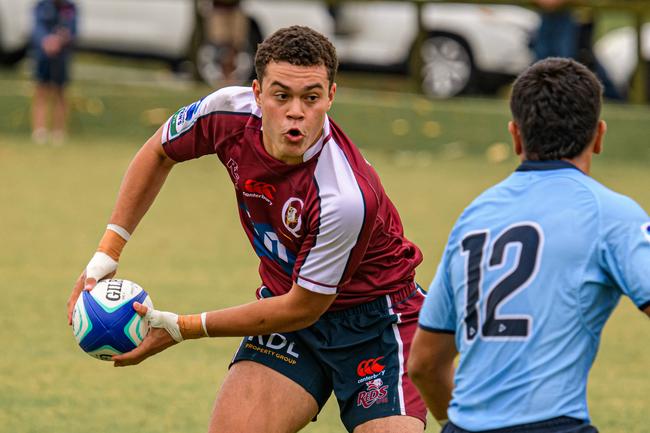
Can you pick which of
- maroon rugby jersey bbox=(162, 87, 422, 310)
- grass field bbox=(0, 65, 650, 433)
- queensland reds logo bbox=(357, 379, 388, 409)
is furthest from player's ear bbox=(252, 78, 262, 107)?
grass field bbox=(0, 65, 650, 433)

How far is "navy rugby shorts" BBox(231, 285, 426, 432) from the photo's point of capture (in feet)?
16.2

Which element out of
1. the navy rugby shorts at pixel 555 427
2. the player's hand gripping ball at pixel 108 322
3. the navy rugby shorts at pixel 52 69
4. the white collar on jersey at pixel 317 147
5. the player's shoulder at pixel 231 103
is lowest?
the navy rugby shorts at pixel 52 69

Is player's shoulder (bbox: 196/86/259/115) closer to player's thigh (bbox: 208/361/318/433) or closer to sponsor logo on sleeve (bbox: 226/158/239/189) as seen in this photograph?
sponsor logo on sleeve (bbox: 226/158/239/189)

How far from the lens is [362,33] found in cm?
1784

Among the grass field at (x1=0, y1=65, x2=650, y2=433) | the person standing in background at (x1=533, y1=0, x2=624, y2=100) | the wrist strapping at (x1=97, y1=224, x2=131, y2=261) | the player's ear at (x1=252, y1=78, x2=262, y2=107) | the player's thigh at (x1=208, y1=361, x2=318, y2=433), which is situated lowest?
the grass field at (x1=0, y1=65, x2=650, y2=433)

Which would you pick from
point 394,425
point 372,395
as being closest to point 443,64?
point 372,395

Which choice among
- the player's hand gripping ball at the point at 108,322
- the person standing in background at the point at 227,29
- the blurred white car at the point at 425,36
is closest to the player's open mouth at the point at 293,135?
the player's hand gripping ball at the point at 108,322

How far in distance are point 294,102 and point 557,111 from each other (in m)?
1.32

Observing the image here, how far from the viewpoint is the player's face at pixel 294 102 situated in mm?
4609

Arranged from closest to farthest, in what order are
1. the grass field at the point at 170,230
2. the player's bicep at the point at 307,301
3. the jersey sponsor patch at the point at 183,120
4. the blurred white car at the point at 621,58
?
1. the player's bicep at the point at 307,301
2. the jersey sponsor patch at the point at 183,120
3. the grass field at the point at 170,230
4. the blurred white car at the point at 621,58

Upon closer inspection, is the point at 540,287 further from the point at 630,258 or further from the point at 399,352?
the point at 399,352

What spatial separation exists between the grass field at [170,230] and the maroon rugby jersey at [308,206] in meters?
1.64

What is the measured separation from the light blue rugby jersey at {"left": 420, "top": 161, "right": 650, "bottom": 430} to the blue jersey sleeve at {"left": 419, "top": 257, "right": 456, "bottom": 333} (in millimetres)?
80

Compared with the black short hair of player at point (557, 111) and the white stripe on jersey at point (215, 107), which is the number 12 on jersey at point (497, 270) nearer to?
the black short hair of player at point (557, 111)
